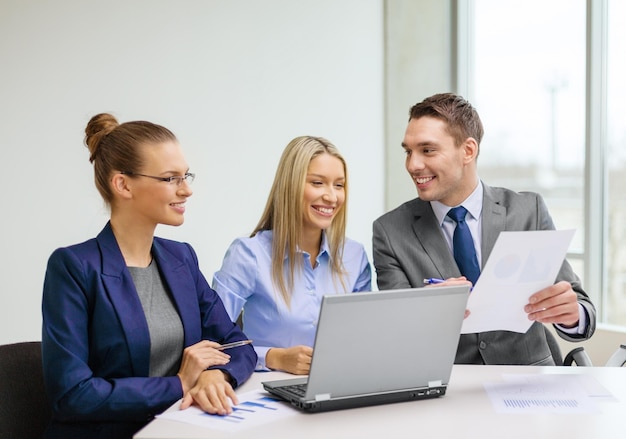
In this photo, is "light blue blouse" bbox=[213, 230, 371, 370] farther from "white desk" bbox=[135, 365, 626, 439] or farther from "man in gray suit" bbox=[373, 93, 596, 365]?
"white desk" bbox=[135, 365, 626, 439]

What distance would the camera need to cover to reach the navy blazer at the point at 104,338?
195 cm

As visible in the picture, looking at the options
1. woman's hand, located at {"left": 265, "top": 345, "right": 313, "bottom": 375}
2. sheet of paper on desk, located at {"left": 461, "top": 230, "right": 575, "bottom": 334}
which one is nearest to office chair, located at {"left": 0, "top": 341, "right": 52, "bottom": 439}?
woman's hand, located at {"left": 265, "top": 345, "right": 313, "bottom": 375}

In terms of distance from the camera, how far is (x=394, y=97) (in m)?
5.60

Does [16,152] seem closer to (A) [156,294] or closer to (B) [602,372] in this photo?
(A) [156,294]

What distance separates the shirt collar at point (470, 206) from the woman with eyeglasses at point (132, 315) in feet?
3.15

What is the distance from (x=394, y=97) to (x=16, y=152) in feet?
8.97

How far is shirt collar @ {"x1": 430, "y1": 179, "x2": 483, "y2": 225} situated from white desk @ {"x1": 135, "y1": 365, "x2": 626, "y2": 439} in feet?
3.30

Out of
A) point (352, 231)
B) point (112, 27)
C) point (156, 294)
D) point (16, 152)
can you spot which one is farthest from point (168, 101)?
point (156, 294)

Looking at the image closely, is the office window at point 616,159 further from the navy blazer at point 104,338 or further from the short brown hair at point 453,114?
the navy blazer at point 104,338

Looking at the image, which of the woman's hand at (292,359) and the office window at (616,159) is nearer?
the woman's hand at (292,359)

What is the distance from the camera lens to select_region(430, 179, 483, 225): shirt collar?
9.53 ft

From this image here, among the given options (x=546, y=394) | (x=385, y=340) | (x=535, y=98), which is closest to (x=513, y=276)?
(x=546, y=394)

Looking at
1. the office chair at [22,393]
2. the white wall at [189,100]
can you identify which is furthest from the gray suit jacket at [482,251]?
the white wall at [189,100]

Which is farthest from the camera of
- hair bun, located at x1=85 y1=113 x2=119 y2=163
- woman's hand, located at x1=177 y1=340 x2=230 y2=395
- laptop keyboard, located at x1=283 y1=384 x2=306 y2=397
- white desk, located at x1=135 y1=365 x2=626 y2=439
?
hair bun, located at x1=85 y1=113 x2=119 y2=163
